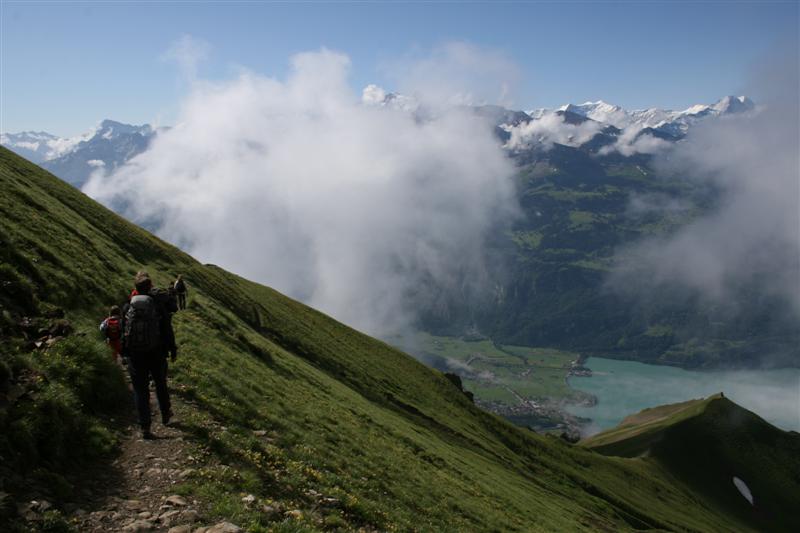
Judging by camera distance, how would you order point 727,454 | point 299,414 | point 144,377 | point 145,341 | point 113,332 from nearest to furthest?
point 145,341 → point 144,377 → point 113,332 → point 299,414 → point 727,454

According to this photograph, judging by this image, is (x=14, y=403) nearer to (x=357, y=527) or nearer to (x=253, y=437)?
(x=253, y=437)

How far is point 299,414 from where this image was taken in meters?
26.5

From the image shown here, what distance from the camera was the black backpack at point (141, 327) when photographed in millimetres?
14828

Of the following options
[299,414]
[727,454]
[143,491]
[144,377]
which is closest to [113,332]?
[144,377]

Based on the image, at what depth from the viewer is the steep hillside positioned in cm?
13188

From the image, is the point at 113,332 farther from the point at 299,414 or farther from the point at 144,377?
the point at 299,414

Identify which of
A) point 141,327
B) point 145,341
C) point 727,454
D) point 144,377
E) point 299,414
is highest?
point 727,454

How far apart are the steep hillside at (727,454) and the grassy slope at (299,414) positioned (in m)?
70.5

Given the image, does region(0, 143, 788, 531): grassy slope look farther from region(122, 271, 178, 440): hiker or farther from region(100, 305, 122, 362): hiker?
region(100, 305, 122, 362): hiker

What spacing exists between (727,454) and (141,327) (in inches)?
7113

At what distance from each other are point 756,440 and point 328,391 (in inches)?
6791

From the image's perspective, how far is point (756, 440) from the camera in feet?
502

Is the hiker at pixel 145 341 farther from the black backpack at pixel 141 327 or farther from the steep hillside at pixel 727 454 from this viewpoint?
the steep hillside at pixel 727 454

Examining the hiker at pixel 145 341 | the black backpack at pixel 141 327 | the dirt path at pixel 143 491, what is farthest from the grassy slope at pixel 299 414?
the black backpack at pixel 141 327
